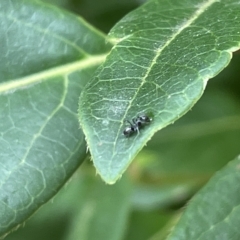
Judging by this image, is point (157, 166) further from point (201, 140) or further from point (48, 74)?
point (48, 74)

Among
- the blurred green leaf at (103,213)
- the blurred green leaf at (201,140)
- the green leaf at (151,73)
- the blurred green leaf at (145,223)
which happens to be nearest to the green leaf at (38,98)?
the green leaf at (151,73)

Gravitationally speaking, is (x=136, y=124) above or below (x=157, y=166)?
above

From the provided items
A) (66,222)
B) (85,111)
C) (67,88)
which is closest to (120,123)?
(85,111)

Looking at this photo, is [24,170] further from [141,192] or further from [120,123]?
[141,192]

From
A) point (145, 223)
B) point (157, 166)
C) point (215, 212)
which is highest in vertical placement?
point (215, 212)

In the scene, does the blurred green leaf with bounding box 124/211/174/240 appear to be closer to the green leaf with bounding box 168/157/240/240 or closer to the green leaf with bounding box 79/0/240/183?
the green leaf with bounding box 168/157/240/240

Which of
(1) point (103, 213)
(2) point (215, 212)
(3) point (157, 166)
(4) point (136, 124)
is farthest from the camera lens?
(3) point (157, 166)

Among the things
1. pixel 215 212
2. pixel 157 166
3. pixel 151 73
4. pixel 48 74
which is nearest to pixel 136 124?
pixel 151 73

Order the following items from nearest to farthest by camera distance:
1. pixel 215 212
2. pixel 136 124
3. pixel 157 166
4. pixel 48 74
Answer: pixel 136 124 → pixel 215 212 → pixel 48 74 → pixel 157 166
